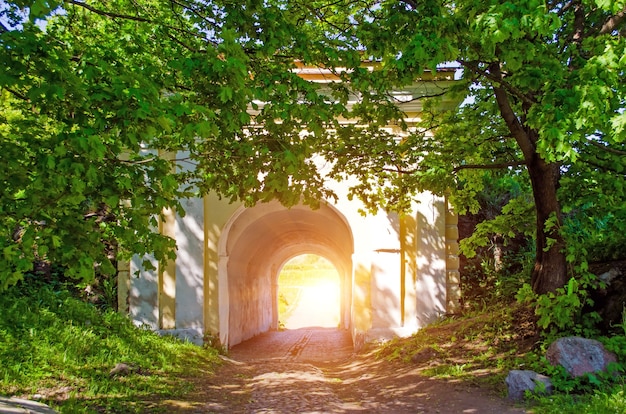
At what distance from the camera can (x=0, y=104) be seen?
614 centimetres

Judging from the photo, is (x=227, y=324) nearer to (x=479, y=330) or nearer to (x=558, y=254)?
(x=479, y=330)

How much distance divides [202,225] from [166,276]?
1.40 metres

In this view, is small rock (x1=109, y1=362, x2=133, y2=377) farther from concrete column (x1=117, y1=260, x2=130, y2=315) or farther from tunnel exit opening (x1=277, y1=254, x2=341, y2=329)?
tunnel exit opening (x1=277, y1=254, x2=341, y2=329)

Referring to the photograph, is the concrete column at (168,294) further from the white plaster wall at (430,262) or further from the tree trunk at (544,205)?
the tree trunk at (544,205)

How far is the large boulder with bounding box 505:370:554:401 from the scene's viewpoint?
6.28 m

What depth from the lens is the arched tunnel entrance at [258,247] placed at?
1286cm

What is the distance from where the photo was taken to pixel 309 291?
143ft

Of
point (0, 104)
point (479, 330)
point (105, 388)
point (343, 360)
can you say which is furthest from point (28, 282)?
point (479, 330)

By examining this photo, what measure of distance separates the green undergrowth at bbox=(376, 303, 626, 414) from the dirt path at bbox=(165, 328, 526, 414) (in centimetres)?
28

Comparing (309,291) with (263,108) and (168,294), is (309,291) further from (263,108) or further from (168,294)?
(263,108)

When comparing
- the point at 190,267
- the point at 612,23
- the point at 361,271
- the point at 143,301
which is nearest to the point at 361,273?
the point at 361,271

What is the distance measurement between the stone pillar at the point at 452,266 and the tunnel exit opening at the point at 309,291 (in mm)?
20875

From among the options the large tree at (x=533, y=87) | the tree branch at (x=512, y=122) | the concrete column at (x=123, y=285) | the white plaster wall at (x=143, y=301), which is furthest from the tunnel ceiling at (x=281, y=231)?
the tree branch at (x=512, y=122)

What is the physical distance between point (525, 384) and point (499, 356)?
1702mm
